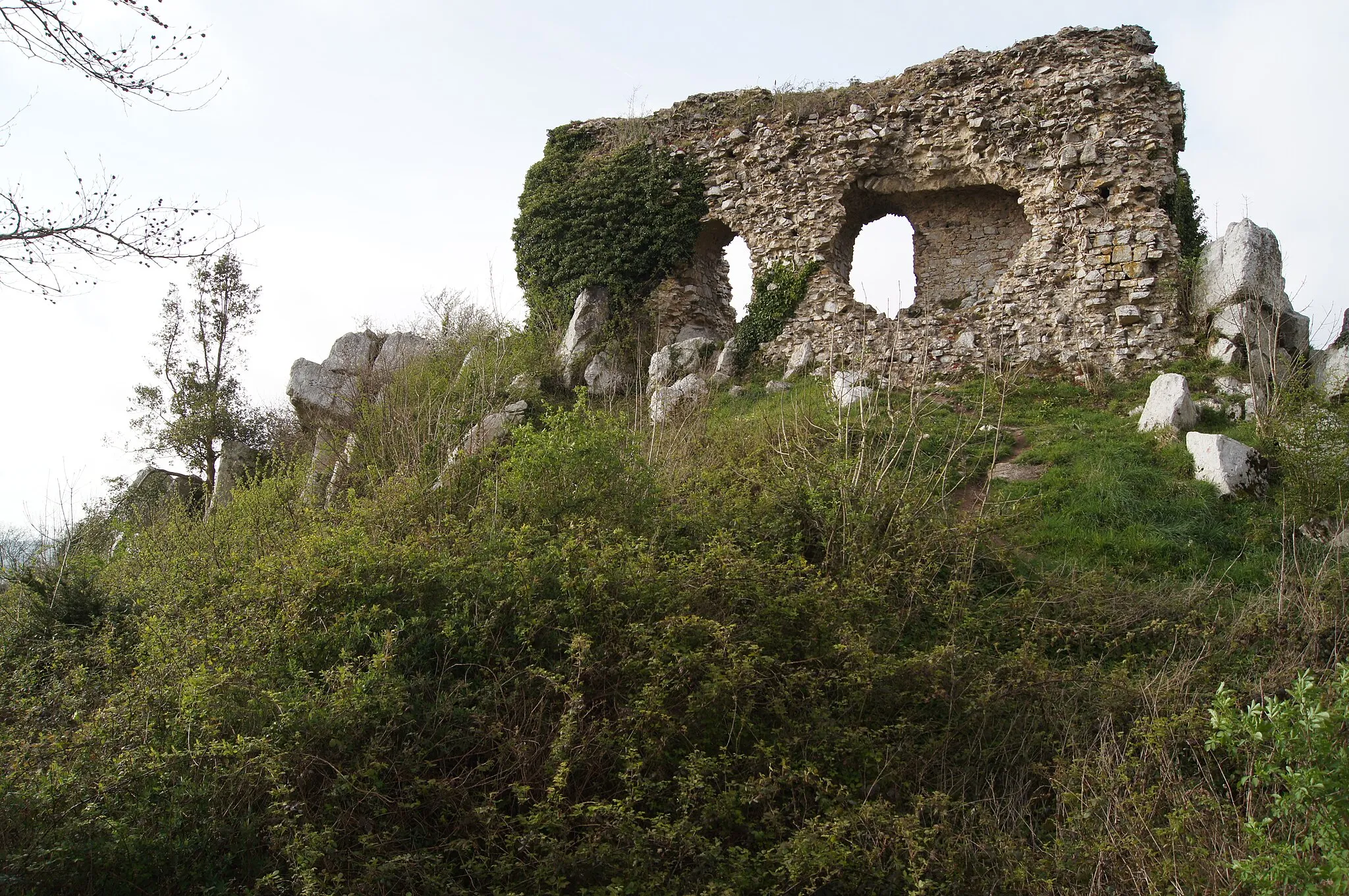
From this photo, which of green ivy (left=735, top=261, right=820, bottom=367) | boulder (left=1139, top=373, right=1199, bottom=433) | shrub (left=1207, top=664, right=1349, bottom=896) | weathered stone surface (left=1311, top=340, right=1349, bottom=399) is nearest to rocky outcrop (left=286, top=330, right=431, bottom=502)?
green ivy (left=735, top=261, right=820, bottom=367)

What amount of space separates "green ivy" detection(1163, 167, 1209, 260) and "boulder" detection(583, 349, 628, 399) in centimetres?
765

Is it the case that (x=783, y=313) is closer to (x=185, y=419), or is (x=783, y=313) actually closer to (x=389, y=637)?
(x=389, y=637)

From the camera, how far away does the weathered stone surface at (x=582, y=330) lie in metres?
13.6

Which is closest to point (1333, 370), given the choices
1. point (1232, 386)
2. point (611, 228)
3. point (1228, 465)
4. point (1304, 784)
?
point (1232, 386)

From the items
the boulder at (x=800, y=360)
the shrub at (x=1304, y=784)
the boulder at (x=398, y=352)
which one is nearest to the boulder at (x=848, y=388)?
the boulder at (x=800, y=360)

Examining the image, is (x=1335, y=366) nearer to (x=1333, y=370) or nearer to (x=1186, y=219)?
(x=1333, y=370)

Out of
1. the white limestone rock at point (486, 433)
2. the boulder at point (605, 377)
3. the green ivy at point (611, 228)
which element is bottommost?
the white limestone rock at point (486, 433)

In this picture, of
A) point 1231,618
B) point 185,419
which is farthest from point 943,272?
point 185,419

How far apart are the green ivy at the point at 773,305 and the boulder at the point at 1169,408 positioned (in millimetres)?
5052

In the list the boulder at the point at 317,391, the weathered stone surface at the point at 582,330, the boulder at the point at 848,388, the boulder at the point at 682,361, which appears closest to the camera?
the boulder at the point at 848,388

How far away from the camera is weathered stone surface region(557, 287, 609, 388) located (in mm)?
13578

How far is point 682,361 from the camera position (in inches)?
532

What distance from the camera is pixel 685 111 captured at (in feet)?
49.1

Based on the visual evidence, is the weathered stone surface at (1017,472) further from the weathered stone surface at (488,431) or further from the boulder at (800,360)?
the weathered stone surface at (488,431)
